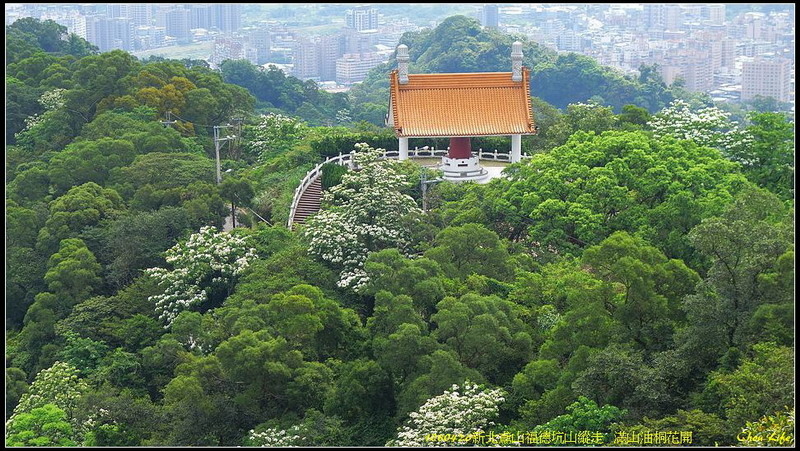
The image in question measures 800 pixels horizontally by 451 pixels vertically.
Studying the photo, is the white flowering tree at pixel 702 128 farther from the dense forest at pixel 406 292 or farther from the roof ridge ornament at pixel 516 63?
the roof ridge ornament at pixel 516 63

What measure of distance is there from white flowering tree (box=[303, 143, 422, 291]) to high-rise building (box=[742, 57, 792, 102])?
369 feet

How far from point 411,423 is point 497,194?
972 cm

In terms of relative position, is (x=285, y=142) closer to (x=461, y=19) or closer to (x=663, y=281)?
(x=663, y=281)

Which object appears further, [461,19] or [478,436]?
[461,19]

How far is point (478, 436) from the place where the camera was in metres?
18.0

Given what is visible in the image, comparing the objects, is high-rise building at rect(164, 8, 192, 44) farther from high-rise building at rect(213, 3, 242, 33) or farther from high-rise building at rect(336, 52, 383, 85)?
high-rise building at rect(336, 52, 383, 85)

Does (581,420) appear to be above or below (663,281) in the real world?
below

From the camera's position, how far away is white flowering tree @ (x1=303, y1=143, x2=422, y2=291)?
2570 cm

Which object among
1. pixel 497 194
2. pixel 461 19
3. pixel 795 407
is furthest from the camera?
pixel 461 19

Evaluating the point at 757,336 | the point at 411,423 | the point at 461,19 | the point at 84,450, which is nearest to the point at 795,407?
the point at 757,336

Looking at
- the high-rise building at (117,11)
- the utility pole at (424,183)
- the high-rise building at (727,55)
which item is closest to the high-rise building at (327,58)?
the high-rise building at (117,11)

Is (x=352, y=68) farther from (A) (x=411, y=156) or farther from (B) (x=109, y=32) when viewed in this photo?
(A) (x=411, y=156)

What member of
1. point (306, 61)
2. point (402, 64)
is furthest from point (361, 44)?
point (402, 64)

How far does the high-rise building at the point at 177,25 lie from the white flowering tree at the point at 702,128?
155793 millimetres
